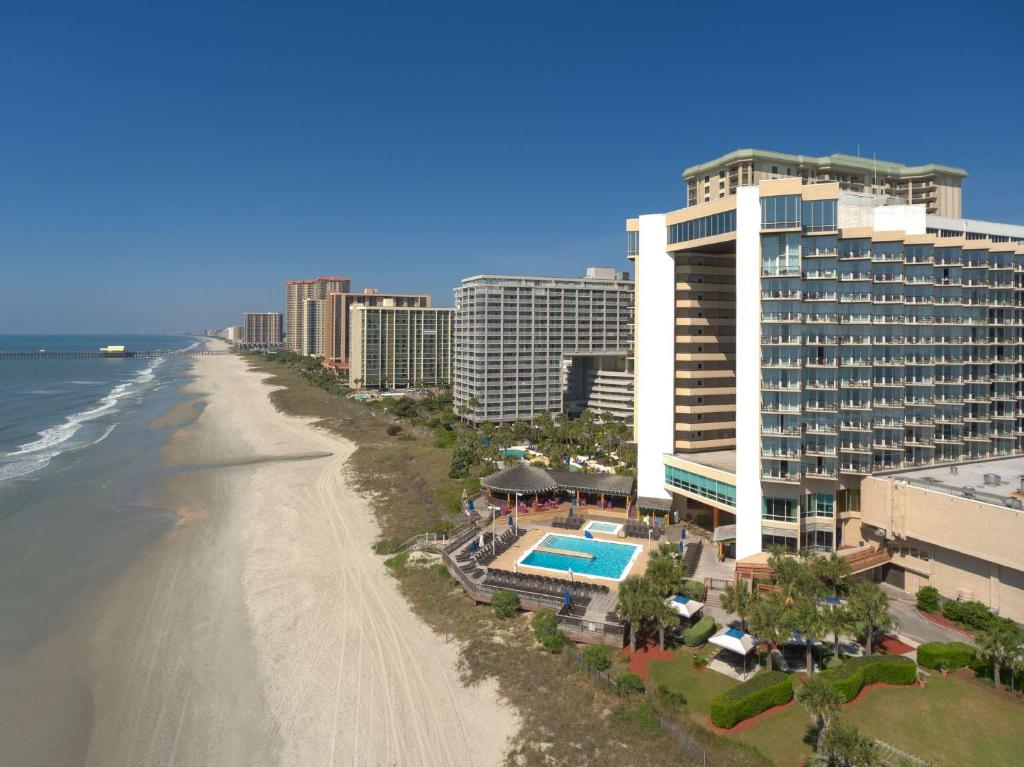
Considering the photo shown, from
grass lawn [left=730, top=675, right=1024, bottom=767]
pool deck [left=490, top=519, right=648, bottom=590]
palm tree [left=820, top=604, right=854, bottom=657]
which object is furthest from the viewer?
pool deck [left=490, top=519, right=648, bottom=590]

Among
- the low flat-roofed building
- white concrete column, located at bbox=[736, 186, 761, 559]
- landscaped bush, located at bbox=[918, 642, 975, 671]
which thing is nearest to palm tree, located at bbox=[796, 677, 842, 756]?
landscaped bush, located at bbox=[918, 642, 975, 671]

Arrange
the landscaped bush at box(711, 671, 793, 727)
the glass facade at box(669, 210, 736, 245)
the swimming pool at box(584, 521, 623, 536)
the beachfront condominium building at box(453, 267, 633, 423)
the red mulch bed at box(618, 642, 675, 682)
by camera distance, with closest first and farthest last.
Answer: the landscaped bush at box(711, 671, 793, 727) < the red mulch bed at box(618, 642, 675, 682) < the glass facade at box(669, 210, 736, 245) < the swimming pool at box(584, 521, 623, 536) < the beachfront condominium building at box(453, 267, 633, 423)

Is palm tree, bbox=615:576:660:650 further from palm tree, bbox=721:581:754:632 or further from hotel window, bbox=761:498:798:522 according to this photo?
hotel window, bbox=761:498:798:522

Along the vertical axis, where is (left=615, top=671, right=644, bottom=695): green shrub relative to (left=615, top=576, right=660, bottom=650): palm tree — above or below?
below

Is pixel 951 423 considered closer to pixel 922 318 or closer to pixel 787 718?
pixel 922 318

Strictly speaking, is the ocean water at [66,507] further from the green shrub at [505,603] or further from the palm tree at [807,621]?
the palm tree at [807,621]

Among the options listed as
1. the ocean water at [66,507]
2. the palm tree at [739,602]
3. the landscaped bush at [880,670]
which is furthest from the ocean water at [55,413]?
the landscaped bush at [880,670]

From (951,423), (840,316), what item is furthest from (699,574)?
(951,423)
